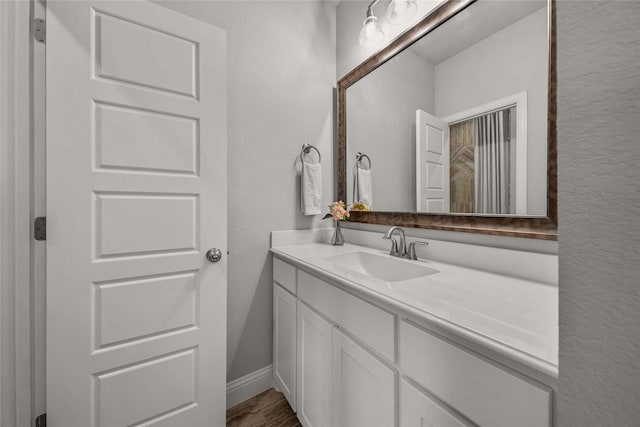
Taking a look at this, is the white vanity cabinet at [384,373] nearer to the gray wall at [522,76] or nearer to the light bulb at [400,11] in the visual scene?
the gray wall at [522,76]

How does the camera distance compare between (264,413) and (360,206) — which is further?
(360,206)

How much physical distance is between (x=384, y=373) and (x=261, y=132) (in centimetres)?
137

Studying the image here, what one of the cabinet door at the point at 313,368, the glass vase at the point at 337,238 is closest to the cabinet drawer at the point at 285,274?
the cabinet door at the point at 313,368

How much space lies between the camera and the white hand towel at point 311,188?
1650 mm

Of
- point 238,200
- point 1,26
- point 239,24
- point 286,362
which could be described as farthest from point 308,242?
point 1,26

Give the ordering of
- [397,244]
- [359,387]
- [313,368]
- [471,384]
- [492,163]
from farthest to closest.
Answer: [397,244]
[313,368]
[492,163]
[359,387]
[471,384]

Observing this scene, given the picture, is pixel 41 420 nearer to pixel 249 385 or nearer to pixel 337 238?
pixel 249 385

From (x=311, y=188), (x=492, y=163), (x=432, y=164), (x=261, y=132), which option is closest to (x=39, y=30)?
(x=261, y=132)

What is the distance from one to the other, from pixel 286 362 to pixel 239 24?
1919 millimetres

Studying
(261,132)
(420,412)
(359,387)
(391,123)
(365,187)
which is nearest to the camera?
(420,412)

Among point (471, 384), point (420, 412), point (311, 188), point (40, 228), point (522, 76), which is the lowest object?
point (420, 412)

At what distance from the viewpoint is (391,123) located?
1.47m

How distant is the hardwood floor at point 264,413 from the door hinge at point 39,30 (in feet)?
6.01

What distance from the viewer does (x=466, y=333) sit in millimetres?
542
